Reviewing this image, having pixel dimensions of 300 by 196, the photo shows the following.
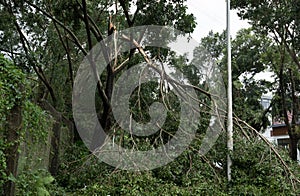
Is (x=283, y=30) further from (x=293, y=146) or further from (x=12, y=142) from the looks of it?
(x=12, y=142)

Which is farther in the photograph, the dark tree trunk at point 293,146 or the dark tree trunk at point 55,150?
the dark tree trunk at point 293,146

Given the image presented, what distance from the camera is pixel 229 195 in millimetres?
5652

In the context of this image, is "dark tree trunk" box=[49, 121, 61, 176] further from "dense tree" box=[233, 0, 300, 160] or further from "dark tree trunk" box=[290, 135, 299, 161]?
"dark tree trunk" box=[290, 135, 299, 161]

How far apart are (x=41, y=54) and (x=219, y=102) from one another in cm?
543

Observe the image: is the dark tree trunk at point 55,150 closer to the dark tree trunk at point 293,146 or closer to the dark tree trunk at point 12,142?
the dark tree trunk at point 12,142

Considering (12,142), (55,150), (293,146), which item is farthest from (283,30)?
(12,142)

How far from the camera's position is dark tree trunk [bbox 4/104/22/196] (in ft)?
11.8

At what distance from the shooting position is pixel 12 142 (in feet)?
11.8

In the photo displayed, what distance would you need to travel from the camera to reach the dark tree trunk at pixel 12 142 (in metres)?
3.61

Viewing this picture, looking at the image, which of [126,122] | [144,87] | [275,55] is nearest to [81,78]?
[144,87]

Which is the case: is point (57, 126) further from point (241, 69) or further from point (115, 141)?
point (241, 69)

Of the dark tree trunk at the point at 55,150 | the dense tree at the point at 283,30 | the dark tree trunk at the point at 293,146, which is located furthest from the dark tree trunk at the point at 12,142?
the dark tree trunk at the point at 293,146

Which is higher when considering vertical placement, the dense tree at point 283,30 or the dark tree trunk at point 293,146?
the dense tree at point 283,30

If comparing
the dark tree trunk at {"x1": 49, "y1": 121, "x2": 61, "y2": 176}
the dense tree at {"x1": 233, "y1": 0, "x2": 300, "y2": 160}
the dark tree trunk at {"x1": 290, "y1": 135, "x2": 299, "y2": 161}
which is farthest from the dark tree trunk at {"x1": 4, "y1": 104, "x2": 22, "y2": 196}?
the dark tree trunk at {"x1": 290, "y1": 135, "x2": 299, "y2": 161}
